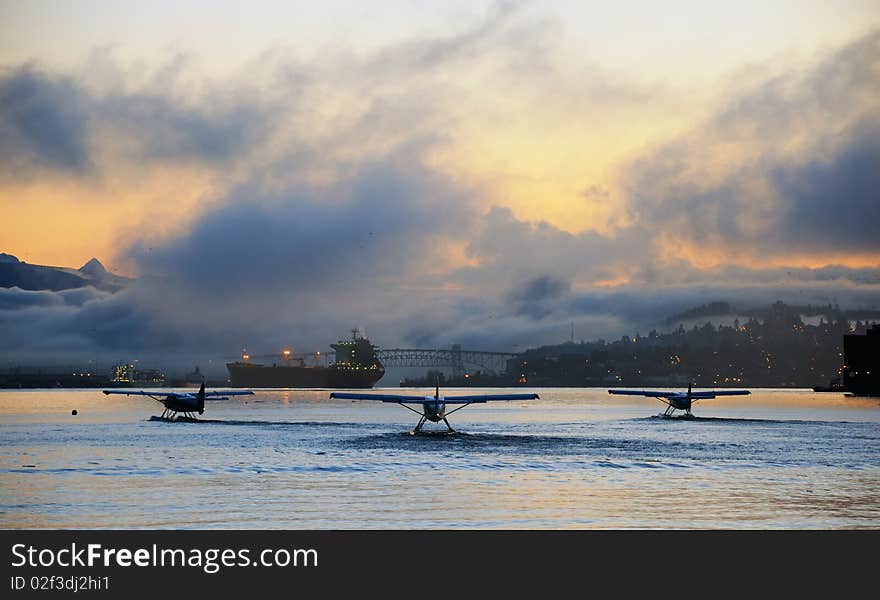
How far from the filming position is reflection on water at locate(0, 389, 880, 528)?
3181cm

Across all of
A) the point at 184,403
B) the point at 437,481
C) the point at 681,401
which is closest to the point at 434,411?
the point at 437,481

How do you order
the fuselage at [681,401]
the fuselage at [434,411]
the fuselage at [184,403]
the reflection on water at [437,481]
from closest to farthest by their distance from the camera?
1. the reflection on water at [437,481]
2. the fuselage at [434,411]
3. the fuselage at [184,403]
4. the fuselage at [681,401]

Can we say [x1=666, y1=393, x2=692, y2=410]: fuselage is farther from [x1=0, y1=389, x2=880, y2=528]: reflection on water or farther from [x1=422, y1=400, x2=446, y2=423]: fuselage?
[x1=422, y1=400, x2=446, y2=423]: fuselage

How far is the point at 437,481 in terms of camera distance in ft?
137

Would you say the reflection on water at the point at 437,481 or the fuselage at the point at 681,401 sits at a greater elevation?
the fuselage at the point at 681,401

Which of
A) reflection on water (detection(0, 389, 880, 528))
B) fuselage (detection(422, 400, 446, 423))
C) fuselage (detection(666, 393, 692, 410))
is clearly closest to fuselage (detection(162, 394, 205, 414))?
reflection on water (detection(0, 389, 880, 528))

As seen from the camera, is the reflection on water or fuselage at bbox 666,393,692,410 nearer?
the reflection on water

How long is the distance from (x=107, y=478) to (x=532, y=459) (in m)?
23.1

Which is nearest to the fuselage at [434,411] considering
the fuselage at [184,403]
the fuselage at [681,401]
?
the fuselage at [184,403]

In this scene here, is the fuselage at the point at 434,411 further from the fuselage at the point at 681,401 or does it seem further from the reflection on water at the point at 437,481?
the fuselage at the point at 681,401

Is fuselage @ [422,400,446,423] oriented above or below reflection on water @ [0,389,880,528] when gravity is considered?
above

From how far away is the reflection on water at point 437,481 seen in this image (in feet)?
104
